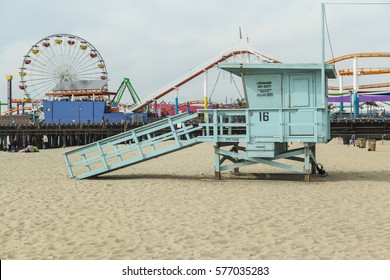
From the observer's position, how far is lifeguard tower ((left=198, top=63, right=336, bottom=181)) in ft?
40.9

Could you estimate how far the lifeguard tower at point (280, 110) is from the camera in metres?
12.5

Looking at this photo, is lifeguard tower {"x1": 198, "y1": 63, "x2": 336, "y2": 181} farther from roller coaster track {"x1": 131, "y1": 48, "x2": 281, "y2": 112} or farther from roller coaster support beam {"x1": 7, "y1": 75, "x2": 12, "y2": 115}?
roller coaster support beam {"x1": 7, "y1": 75, "x2": 12, "y2": 115}

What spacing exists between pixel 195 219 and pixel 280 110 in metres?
5.70

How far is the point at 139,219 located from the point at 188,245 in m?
1.96

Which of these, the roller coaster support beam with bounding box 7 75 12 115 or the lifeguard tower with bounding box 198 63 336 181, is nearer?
the lifeguard tower with bounding box 198 63 336 181

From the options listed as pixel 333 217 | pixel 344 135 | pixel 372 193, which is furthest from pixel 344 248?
pixel 344 135

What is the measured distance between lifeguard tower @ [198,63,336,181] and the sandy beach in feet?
3.74

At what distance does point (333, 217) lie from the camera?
7891mm

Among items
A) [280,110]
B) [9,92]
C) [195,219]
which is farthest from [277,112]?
[9,92]

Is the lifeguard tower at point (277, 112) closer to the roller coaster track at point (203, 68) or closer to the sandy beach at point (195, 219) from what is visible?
the sandy beach at point (195, 219)

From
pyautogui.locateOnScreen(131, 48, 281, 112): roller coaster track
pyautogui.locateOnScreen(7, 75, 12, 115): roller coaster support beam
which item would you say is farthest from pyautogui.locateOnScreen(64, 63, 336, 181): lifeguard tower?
pyautogui.locateOnScreen(7, 75, 12, 115): roller coaster support beam

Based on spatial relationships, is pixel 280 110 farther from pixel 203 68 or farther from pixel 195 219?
pixel 203 68

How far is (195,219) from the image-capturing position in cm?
783
